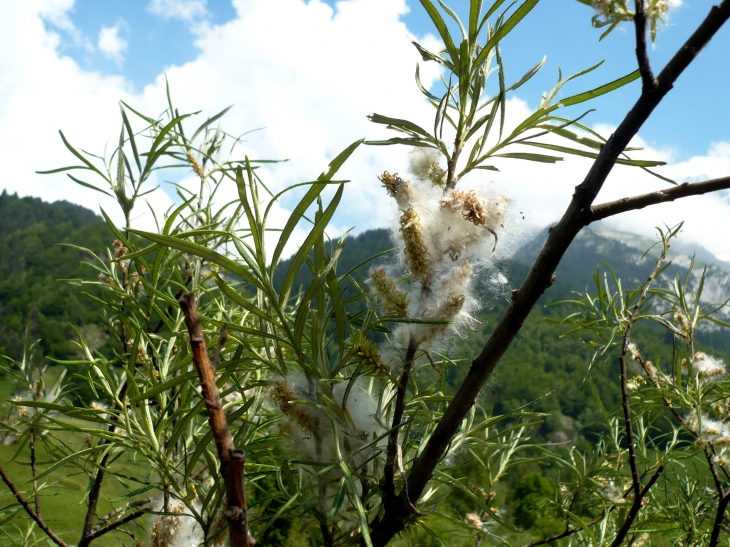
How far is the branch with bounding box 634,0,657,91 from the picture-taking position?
412 millimetres

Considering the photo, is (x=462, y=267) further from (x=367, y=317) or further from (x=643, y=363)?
(x=643, y=363)

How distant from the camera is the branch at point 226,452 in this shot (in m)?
0.29

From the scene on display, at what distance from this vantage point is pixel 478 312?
66 cm

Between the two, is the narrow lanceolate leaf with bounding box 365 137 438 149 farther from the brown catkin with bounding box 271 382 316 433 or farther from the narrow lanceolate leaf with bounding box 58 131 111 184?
the narrow lanceolate leaf with bounding box 58 131 111 184

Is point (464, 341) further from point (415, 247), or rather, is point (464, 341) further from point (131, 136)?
point (131, 136)

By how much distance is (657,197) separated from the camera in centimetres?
43

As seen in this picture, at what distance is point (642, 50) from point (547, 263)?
194 mm

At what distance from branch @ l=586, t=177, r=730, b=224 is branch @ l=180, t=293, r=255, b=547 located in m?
0.34

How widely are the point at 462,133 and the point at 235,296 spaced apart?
0.33 metres

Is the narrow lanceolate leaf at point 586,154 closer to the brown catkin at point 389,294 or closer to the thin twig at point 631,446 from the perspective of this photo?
the brown catkin at point 389,294

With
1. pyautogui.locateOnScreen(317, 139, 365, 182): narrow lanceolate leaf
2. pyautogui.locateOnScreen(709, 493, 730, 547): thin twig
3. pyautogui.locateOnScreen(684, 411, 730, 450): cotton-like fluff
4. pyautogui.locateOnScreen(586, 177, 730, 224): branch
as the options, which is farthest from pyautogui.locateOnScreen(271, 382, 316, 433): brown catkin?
pyautogui.locateOnScreen(684, 411, 730, 450): cotton-like fluff

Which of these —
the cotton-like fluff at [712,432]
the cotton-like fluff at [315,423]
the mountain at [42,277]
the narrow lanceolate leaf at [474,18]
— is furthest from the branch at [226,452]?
the mountain at [42,277]

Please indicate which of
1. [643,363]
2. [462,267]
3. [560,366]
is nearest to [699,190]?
[462,267]

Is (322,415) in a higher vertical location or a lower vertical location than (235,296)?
lower
